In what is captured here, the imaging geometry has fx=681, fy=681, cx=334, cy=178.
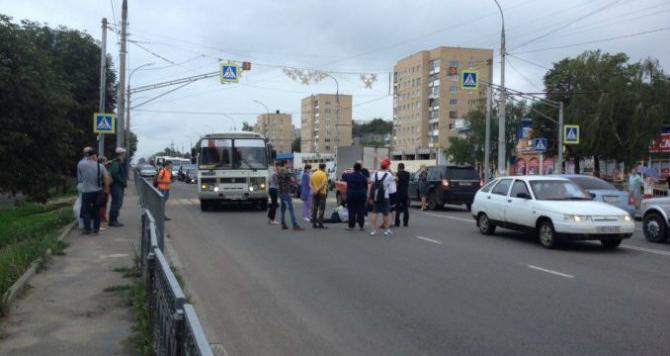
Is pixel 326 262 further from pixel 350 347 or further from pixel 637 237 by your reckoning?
pixel 637 237

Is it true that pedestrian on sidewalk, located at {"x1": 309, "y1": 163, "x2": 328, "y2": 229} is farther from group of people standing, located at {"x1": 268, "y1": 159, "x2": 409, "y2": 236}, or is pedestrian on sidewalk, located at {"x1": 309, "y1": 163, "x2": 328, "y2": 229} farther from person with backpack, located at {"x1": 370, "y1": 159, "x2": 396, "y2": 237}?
person with backpack, located at {"x1": 370, "y1": 159, "x2": 396, "y2": 237}

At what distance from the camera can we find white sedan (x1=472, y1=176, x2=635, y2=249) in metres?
13.1


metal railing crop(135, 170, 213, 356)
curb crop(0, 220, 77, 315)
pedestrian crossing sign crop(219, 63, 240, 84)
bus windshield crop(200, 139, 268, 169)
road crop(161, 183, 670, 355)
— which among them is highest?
pedestrian crossing sign crop(219, 63, 240, 84)

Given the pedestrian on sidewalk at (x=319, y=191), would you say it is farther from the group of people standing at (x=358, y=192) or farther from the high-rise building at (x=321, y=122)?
the high-rise building at (x=321, y=122)

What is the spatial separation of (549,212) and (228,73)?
667 inches

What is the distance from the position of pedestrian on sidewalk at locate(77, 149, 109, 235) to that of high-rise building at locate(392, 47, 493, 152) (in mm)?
95161

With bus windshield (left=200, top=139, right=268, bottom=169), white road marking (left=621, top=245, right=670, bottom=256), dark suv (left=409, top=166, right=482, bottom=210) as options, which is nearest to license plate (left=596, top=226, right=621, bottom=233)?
white road marking (left=621, top=245, right=670, bottom=256)

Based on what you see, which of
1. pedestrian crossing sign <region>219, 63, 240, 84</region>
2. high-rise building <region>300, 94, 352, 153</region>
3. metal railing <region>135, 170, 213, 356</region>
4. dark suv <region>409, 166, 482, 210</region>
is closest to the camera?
metal railing <region>135, 170, 213, 356</region>

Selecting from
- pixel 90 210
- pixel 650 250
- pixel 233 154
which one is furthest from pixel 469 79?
pixel 90 210

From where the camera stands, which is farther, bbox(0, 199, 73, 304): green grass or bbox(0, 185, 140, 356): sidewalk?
bbox(0, 199, 73, 304): green grass

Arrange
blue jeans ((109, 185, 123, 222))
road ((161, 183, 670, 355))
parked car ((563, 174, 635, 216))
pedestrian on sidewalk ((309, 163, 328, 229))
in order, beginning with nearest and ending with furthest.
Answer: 1. road ((161, 183, 670, 355))
2. blue jeans ((109, 185, 123, 222))
3. pedestrian on sidewalk ((309, 163, 328, 229))
4. parked car ((563, 174, 635, 216))

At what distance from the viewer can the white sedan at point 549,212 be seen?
1308cm

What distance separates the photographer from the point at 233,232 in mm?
16344

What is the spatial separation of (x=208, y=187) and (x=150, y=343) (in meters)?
17.4
